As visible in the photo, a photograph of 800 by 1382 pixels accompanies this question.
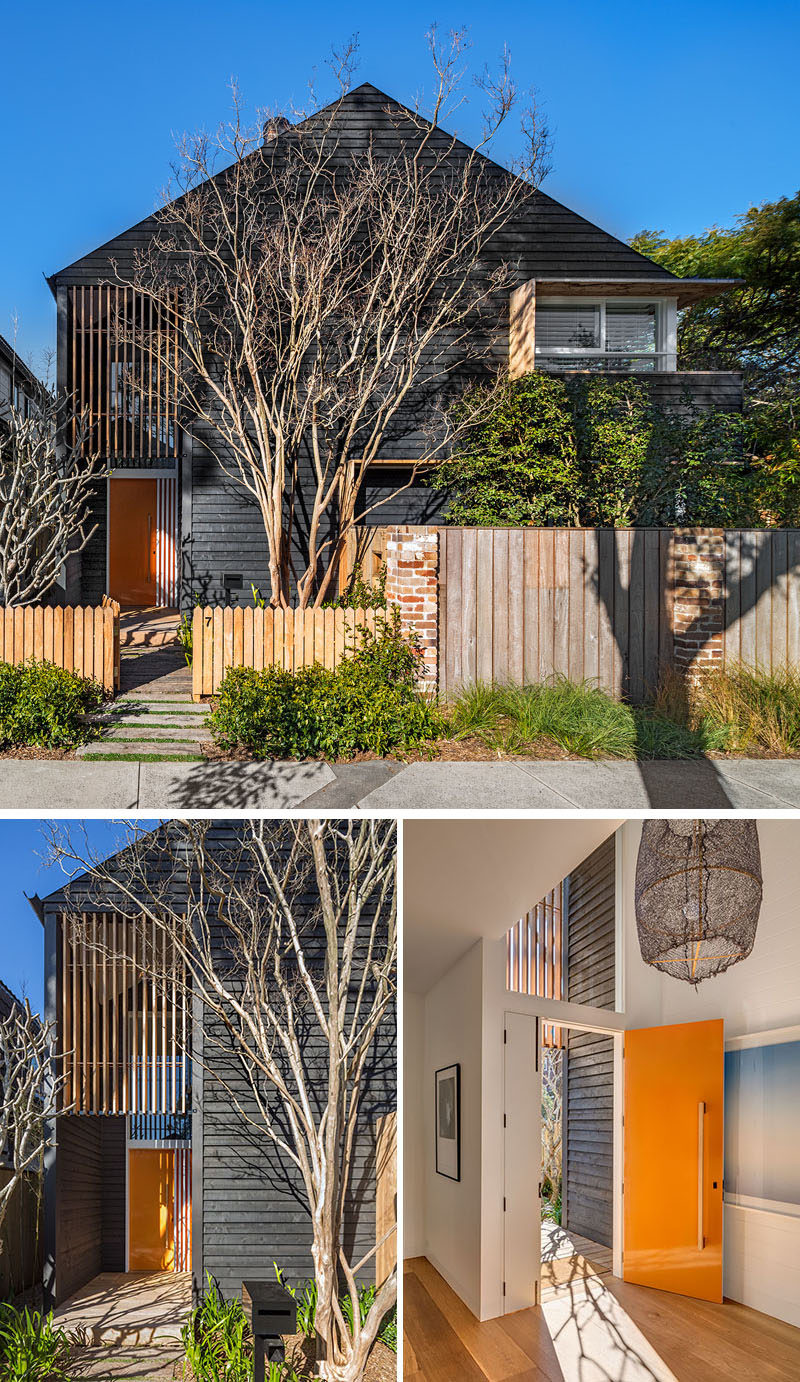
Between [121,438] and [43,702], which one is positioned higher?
[121,438]

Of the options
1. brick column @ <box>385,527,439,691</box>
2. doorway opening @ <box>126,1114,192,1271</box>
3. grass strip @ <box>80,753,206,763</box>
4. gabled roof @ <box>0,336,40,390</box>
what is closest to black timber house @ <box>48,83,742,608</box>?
gabled roof @ <box>0,336,40,390</box>

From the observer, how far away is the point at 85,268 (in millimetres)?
11148

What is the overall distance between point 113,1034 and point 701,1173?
4940 millimetres

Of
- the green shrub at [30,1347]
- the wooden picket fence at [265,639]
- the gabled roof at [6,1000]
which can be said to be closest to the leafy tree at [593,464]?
the wooden picket fence at [265,639]

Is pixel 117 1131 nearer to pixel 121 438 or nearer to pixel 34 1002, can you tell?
pixel 34 1002

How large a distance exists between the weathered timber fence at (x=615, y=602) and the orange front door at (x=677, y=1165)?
3928 mm

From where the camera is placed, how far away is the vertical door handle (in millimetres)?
3219

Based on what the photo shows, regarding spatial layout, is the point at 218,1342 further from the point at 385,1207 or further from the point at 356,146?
the point at 356,146

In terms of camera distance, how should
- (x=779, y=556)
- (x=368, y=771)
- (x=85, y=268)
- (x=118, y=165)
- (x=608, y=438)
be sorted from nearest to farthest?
(x=368, y=771) < (x=779, y=556) < (x=608, y=438) < (x=118, y=165) < (x=85, y=268)

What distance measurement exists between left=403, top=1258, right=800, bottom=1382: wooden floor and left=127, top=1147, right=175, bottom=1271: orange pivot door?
6.33 m

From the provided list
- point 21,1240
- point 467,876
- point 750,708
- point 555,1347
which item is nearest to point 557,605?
point 750,708

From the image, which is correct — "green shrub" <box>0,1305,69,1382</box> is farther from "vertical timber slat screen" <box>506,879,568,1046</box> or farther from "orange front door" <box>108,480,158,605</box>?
"orange front door" <box>108,480,158,605</box>

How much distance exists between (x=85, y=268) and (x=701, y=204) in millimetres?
8470

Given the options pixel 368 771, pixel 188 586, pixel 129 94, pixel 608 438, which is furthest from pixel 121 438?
pixel 368 771
